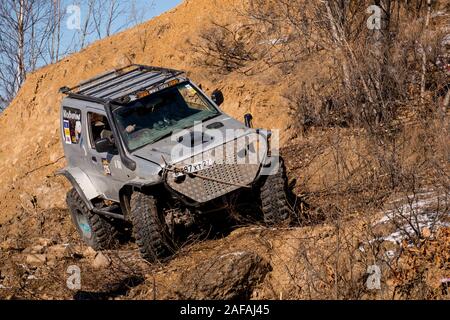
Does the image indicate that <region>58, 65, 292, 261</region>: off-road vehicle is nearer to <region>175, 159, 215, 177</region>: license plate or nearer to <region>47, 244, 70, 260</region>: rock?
<region>175, 159, 215, 177</region>: license plate

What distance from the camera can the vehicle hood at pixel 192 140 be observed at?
987 cm

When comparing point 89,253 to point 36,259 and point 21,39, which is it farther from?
point 21,39

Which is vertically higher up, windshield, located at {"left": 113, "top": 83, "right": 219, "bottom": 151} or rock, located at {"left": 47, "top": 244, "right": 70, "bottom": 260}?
windshield, located at {"left": 113, "top": 83, "right": 219, "bottom": 151}

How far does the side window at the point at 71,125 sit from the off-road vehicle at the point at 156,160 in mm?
13

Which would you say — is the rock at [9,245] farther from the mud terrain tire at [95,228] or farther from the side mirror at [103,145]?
the side mirror at [103,145]

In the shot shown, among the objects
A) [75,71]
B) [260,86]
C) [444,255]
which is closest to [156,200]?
[444,255]

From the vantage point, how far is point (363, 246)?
29.4 feet

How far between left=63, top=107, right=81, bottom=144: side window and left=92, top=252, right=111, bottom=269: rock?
168 centimetres

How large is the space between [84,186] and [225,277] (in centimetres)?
298

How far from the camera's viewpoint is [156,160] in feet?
32.3

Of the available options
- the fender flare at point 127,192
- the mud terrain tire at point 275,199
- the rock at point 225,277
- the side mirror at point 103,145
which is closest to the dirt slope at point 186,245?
the rock at point 225,277

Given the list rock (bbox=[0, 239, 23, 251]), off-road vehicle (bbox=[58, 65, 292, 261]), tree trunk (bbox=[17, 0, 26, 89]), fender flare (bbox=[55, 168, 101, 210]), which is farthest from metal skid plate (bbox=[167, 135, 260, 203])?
tree trunk (bbox=[17, 0, 26, 89])

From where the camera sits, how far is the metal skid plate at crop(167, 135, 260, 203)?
31.7 feet
